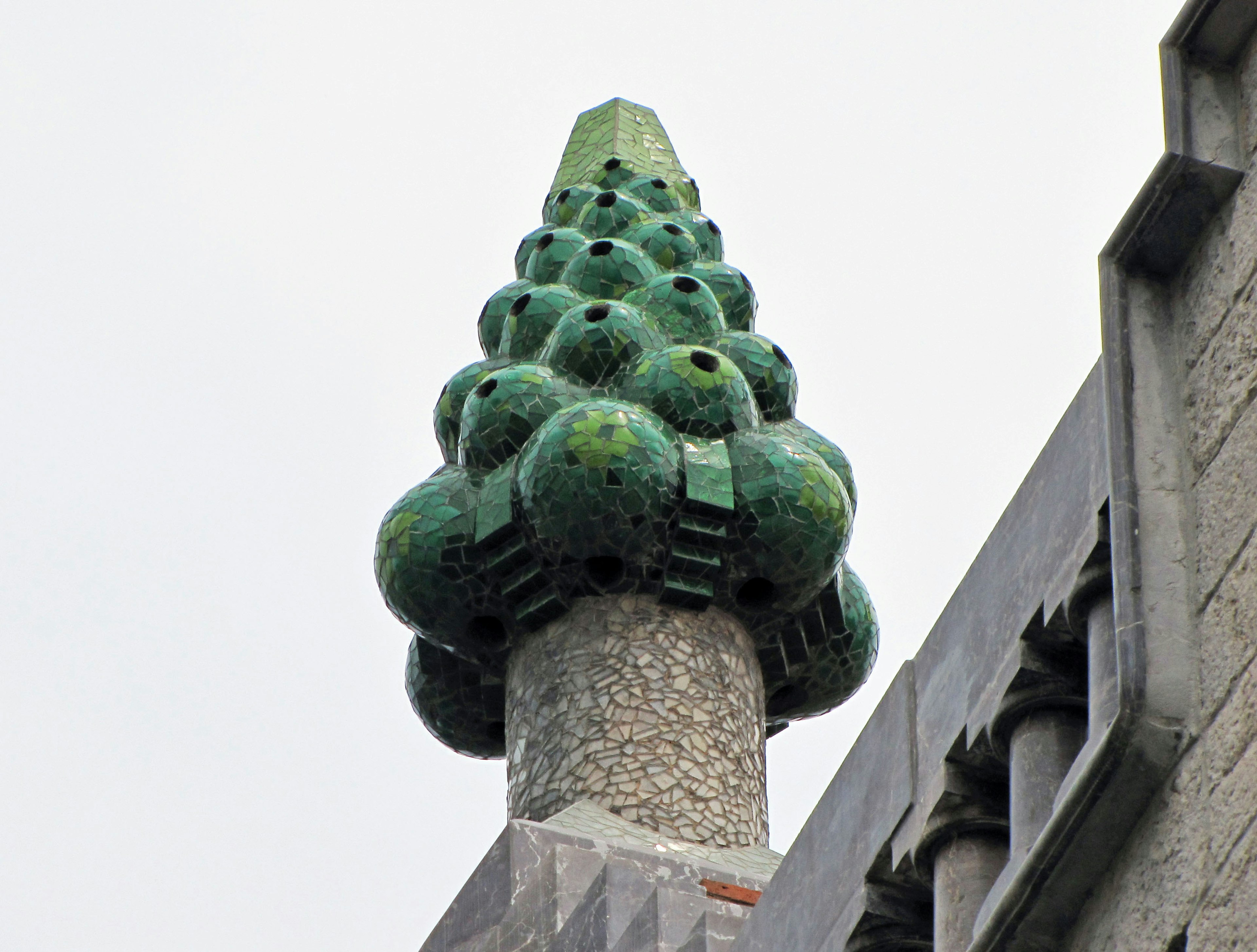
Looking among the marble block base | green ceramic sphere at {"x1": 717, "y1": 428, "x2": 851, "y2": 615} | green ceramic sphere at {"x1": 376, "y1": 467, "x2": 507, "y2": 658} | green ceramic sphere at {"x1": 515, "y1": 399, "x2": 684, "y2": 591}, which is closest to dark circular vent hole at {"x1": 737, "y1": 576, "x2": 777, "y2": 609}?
green ceramic sphere at {"x1": 717, "y1": 428, "x2": 851, "y2": 615}

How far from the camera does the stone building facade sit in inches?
184

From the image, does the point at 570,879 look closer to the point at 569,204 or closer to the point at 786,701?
the point at 786,701

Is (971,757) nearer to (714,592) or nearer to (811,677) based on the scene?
(714,592)

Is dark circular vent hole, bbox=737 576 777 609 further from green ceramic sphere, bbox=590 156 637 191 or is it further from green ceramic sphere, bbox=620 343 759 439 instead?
green ceramic sphere, bbox=590 156 637 191

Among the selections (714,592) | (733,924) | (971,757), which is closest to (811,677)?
(714,592)

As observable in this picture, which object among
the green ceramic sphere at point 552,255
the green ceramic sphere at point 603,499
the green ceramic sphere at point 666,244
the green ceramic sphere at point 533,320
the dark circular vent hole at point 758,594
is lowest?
the green ceramic sphere at point 603,499

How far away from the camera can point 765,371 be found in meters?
13.6

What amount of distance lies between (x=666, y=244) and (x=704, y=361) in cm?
200

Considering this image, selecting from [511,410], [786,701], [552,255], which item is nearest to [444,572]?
[511,410]

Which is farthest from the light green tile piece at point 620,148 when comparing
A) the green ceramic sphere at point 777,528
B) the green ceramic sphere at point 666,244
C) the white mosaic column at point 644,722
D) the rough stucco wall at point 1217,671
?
the rough stucco wall at point 1217,671

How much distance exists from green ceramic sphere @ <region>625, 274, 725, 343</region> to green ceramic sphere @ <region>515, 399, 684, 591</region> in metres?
1.48

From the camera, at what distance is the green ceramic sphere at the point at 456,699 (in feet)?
44.8

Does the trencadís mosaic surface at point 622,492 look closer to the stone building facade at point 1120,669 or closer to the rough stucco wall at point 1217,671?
the stone building facade at point 1120,669

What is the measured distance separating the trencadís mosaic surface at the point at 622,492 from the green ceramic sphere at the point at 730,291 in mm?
16
